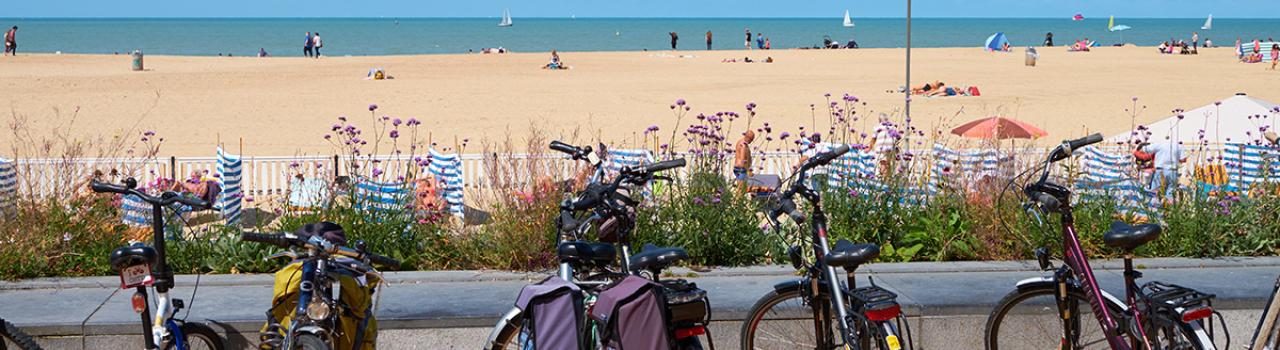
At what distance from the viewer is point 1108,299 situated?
4453 mm

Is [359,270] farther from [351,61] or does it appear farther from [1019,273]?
[351,61]

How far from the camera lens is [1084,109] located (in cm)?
2391

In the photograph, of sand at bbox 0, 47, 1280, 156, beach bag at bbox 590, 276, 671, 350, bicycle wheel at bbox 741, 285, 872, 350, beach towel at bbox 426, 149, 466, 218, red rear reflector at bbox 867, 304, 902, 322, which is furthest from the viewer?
sand at bbox 0, 47, 1280, 156

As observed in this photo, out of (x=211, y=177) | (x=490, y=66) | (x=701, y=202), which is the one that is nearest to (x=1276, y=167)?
(x=701, y=202)

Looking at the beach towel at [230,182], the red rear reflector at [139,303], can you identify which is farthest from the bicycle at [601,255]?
the beach towel at [230,182]

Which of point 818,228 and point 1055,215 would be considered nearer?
point 818,228

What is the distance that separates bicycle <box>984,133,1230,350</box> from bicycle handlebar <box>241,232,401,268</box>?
2.25 metres

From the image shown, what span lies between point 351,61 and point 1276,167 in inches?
1521

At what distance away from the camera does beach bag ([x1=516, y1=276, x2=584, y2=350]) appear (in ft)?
12.6

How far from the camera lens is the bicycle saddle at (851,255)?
4031mm

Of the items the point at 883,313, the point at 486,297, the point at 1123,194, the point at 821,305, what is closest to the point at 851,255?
the point at 883,313

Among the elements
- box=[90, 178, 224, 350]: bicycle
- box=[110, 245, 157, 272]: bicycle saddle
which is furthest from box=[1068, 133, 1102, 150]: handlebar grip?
box=[110, 245, 157, 272]: bicycle saddle

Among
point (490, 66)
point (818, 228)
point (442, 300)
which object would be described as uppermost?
point (490, 66)

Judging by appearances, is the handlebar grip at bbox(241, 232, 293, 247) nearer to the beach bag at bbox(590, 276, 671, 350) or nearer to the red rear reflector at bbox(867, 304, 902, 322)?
the beach bag at bbox(590, 276, 671, 350)
